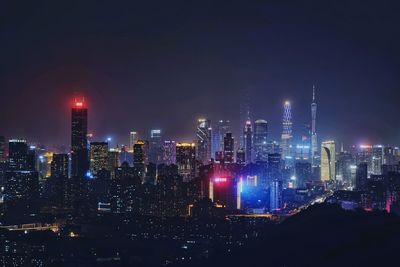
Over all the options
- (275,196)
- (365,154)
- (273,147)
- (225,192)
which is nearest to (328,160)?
(365,154)

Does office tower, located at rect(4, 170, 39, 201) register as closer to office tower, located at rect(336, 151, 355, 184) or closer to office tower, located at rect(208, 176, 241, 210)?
office tower, located at rect(208, 176, 241, 210)

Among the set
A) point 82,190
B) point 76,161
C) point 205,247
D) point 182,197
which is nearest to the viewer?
point 205,247

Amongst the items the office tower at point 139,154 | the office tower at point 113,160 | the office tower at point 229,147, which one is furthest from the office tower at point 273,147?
the office tower at point 113,160

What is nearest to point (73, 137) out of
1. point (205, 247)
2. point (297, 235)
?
point (205, 247)

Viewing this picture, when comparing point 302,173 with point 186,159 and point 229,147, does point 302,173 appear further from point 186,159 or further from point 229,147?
point 186,159

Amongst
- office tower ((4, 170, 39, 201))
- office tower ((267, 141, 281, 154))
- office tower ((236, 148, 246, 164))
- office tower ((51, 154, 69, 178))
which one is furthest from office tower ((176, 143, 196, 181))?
office tower ((267, 141, 281, 154))

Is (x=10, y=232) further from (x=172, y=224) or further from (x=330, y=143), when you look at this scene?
(x=330, y=143)
